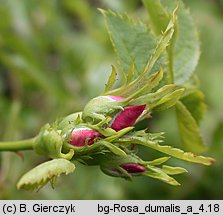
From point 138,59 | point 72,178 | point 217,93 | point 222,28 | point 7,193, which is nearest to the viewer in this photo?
point 138,59

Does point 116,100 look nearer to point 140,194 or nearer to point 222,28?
point 140,194

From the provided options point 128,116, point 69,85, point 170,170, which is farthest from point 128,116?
point 69,85

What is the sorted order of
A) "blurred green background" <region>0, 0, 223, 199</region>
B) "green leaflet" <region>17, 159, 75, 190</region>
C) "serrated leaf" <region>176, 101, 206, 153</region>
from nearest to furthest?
"green leaflet" <region>17, 159, 75, 190</region>, "serrated leaf" <region>176, 101, 206, 153</region>, "blurred green background" <region>0, 0, 223, 199</region>

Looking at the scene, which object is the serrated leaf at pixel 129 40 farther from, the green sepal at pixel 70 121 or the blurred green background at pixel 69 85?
the blurred green background at pixel 69 85

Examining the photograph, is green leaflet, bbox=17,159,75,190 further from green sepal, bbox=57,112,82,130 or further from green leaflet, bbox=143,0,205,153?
green leaflet, bbox=143,0,205,153

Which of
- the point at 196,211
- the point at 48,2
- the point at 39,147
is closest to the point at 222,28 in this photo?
the point at 48,2

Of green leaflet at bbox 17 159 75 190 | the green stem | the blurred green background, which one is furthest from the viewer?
the blurred green background

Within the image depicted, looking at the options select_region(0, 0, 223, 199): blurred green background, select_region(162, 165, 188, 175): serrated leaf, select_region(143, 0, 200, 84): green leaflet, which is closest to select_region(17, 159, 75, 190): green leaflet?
select_region(162, 165, 188, 175): serrated leaf
